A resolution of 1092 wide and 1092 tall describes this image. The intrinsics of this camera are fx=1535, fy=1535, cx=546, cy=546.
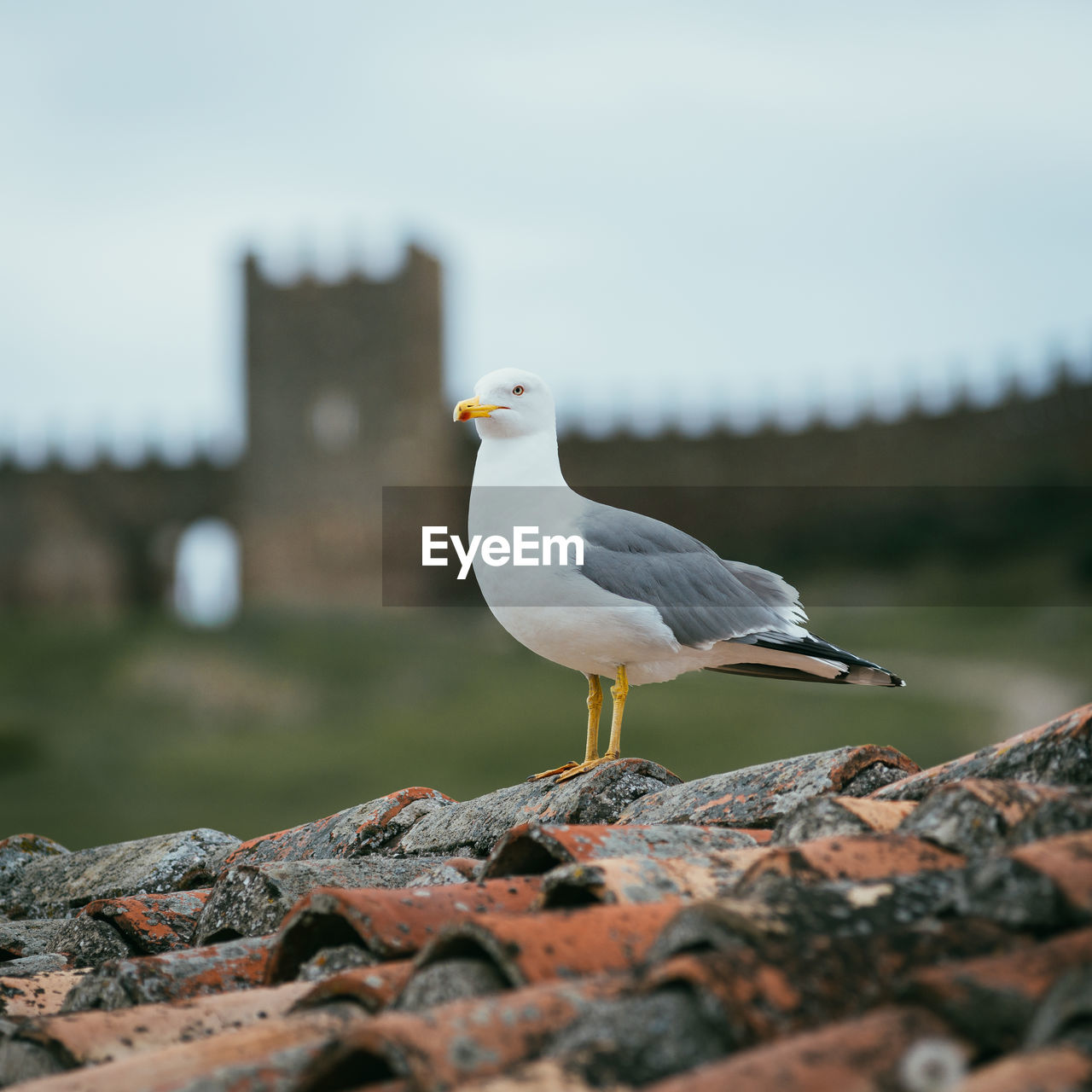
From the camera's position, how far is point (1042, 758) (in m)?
2.31

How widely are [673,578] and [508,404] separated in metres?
0.56

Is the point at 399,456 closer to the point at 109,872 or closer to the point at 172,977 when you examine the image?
the point at 109,872

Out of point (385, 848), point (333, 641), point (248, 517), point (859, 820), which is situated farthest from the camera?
point (248, 517)

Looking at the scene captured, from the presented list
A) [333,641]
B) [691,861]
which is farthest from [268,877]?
[333,641]

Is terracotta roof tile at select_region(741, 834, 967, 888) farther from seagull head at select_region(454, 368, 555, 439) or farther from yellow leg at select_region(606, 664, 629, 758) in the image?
seagull head at select_region(454, 368, 555, 439)

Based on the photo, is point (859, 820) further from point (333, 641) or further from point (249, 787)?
point (333, 641)

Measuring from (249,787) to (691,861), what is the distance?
19.6 metres

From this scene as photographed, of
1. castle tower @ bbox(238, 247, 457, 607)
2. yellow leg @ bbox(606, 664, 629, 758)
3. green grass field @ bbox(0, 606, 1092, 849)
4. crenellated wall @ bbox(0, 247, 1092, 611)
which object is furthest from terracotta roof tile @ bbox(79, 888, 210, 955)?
castle tower @ bbox(238, 247, 457, 607)

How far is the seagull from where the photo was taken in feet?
11.2

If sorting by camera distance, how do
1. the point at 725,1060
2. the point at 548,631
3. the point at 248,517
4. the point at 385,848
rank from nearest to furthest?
the point at 725,1060
the point at 548,631
the point at 385,848
the point at 248,517

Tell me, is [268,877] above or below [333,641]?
above

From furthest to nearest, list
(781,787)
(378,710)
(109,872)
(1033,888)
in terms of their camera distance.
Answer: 1. (378,710)
2. (109,872)
3. (781,787)
4. (1033,888)

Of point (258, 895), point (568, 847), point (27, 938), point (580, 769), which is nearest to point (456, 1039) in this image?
point (568, 847)

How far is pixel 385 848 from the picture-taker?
3.76m
